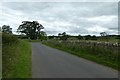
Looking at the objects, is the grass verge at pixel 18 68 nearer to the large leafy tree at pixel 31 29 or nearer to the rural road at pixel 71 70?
the rural road at pixel 71 70

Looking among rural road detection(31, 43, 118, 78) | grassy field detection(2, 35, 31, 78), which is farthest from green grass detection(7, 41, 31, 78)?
rural road detection(31, 43, 118, 78)

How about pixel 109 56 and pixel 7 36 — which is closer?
pixel 109 56

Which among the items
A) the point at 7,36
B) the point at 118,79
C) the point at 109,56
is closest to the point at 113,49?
the point at 109,56

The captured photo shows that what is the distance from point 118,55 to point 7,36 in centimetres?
1734

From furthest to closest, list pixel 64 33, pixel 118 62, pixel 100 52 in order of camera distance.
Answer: pixel 64 33 → pixel 100 52 → pixel 118 62

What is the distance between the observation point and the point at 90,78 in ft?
34.4

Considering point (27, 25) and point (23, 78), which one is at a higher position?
point (27, 25)

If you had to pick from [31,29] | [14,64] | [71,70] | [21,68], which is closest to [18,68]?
[21,68]

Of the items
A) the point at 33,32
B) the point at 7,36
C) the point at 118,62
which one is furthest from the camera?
the point at 33,32

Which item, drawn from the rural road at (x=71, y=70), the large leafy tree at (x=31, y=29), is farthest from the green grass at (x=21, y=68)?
the large leafy tree at (x=31, y=29)

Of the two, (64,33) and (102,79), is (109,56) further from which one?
(64,33)

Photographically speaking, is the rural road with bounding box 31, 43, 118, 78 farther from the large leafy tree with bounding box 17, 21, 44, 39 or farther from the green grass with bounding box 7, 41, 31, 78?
the large leafy tree with bounding box 17, 21, 44, 39

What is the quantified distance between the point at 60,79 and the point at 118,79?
2440mm

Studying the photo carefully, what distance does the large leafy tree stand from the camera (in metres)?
150
